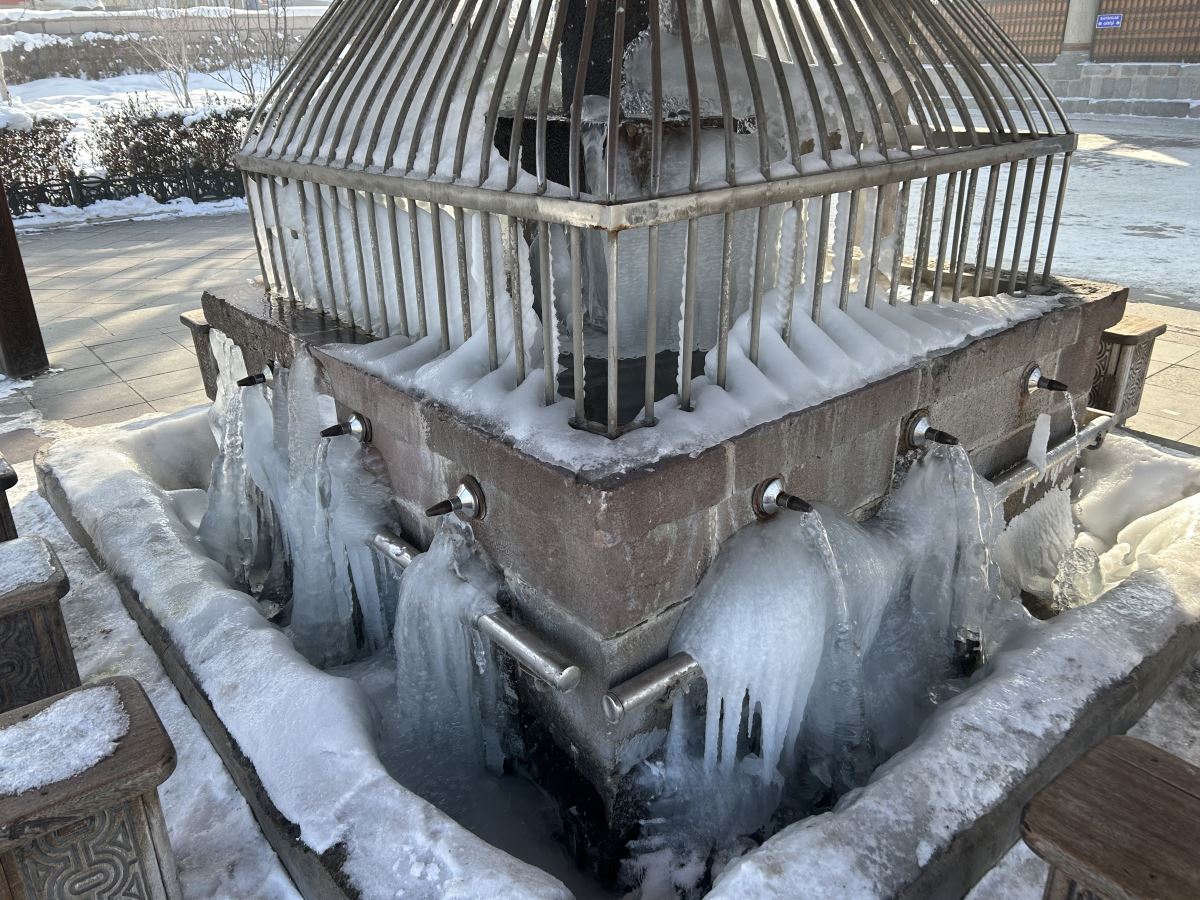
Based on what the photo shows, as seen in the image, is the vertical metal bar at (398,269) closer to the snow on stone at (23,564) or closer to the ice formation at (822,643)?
the snow on stone at (23,564)

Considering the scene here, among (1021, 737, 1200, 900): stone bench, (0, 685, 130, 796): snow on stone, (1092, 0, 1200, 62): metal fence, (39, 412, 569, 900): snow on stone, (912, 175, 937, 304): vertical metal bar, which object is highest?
(1092, 0, 1200, 62): metal fence

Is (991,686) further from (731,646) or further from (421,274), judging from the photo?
(421,274)

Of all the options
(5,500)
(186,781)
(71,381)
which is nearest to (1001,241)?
(186,781)

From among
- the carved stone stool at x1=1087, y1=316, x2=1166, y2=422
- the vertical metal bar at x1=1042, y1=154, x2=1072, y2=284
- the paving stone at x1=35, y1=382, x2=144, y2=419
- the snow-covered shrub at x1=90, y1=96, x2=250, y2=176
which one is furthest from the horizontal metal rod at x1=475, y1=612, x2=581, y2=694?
the snow-covered shrub at x1=90, y1=96, x2=250, y2=176

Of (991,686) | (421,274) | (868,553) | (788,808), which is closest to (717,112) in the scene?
(421,274)

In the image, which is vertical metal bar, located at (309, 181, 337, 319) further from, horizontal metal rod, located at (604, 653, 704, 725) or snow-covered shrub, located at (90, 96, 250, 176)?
snow-covered shrub, located at (90, 96, 250, 176)

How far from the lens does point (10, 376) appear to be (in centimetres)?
750

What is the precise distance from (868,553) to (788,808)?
921mm

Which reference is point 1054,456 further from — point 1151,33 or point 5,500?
point 1151,33

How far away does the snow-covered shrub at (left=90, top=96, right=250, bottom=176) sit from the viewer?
15.2m

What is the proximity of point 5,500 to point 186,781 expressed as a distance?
4.62 feet

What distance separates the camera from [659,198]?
2.33 meters

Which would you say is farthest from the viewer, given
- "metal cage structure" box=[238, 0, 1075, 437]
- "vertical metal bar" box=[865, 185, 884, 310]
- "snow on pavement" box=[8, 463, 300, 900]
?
"vertical metal bar" box=[865, 185, 884, 310]

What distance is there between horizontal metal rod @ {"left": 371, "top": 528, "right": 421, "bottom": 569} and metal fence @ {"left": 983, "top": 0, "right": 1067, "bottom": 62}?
91.5ft
